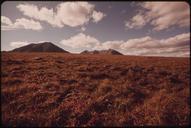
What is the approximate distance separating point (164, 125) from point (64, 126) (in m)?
3.58

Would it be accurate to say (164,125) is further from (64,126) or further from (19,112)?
(19,112)

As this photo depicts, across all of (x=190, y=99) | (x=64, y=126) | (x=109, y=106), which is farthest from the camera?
(x=190, y=99)

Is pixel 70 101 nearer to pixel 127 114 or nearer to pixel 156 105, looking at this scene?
pixel 127 114

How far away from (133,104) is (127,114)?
1.16 metres

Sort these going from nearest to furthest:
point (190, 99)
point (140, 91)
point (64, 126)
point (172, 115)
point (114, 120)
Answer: point (64, 126) < point (114, 120) < point (172, 115) < point (190, 99) < point (140, 91)

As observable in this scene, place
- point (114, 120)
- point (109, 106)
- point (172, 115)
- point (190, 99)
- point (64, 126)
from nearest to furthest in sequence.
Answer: point (64, 126), point (114, 120), point (172, 115), point (109, 106), point (190, 99)

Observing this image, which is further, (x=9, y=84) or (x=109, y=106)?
(x=9, y=84)

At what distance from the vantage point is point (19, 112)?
617cm

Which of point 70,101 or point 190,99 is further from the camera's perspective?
point 190,99

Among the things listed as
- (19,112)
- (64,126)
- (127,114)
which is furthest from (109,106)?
(19,112)

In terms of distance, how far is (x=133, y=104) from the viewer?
24.1ft

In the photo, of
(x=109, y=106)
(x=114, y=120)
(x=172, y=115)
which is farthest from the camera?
(x=109, y=106)

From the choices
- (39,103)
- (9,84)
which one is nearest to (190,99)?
(39,103)

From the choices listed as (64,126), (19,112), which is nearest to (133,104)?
(64,126)
